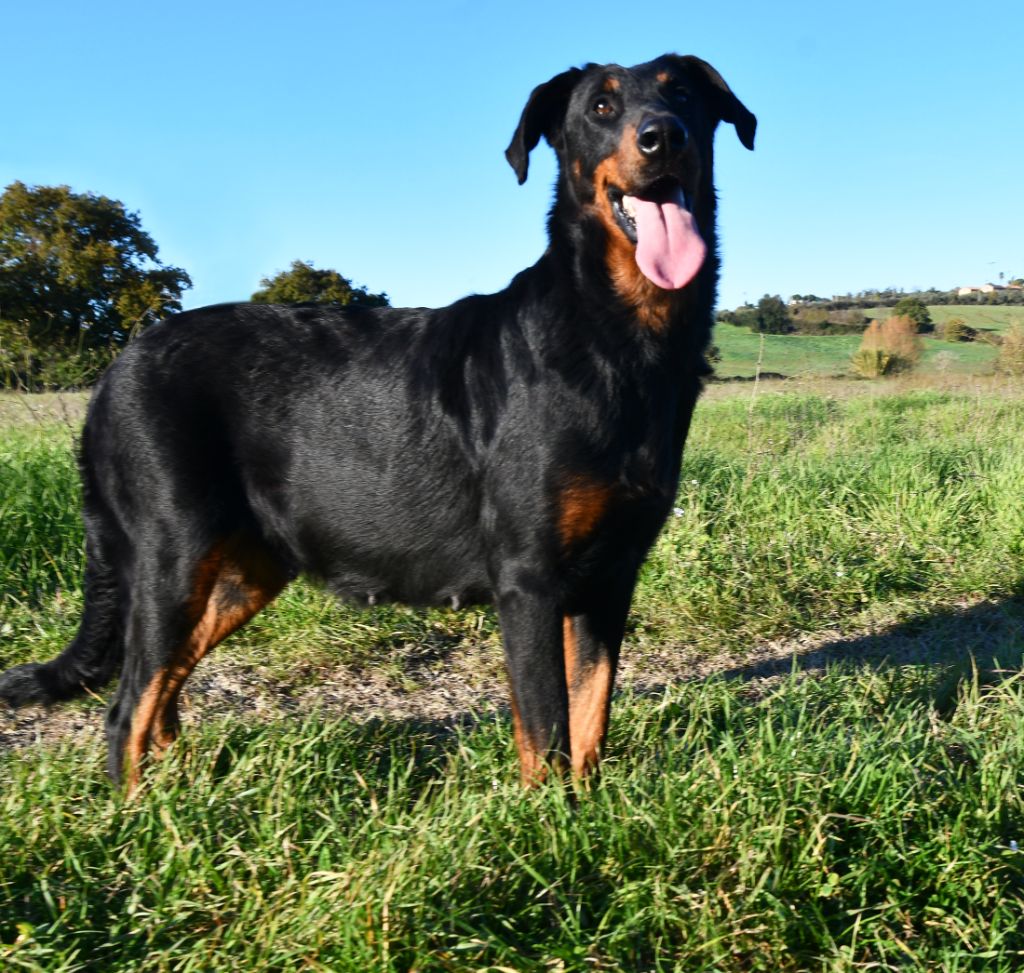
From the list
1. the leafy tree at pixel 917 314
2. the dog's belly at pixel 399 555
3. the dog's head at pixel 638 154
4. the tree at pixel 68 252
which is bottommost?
the dog's belly at pixel 399 555

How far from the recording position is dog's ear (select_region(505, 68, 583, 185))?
3.25m

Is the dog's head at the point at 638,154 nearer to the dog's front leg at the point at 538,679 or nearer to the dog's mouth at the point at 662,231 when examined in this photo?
the dog's mouth at the point at 662,231

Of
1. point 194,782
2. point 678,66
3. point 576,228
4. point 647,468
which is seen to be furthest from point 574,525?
point 678,66

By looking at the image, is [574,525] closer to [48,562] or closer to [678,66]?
[678,66]

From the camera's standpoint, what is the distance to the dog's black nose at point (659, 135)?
9.37 ft

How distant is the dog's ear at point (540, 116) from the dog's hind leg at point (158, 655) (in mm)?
1589

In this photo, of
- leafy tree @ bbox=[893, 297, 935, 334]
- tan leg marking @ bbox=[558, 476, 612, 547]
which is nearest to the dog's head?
tan leg marking @ bbox=[558, 476, 612, 547]

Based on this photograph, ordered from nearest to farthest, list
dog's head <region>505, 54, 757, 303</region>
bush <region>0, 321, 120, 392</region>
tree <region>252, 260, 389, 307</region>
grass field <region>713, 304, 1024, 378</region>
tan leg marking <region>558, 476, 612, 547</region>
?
tan leg marking <region>558, 476, 612, 547</region>
dog's head <region>505, 54, 757, 303</region>
bush <region>0, 321, 120, 392</region>
grass field <region>713, 304, 1024, 378</region>
tree <region>252, 260, 389, 307</region>

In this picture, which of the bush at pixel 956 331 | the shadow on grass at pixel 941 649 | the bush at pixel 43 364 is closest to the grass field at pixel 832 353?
the bush at pixel 956 331

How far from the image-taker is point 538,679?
2.82m

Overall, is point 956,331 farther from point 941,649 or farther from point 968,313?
point 941,649

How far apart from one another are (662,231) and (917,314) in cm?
2142

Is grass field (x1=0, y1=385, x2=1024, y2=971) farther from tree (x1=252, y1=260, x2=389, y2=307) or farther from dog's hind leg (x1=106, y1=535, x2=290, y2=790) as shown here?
tree (x1=252, y1=260, x2=389, y2=307)

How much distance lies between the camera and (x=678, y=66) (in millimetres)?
3338
